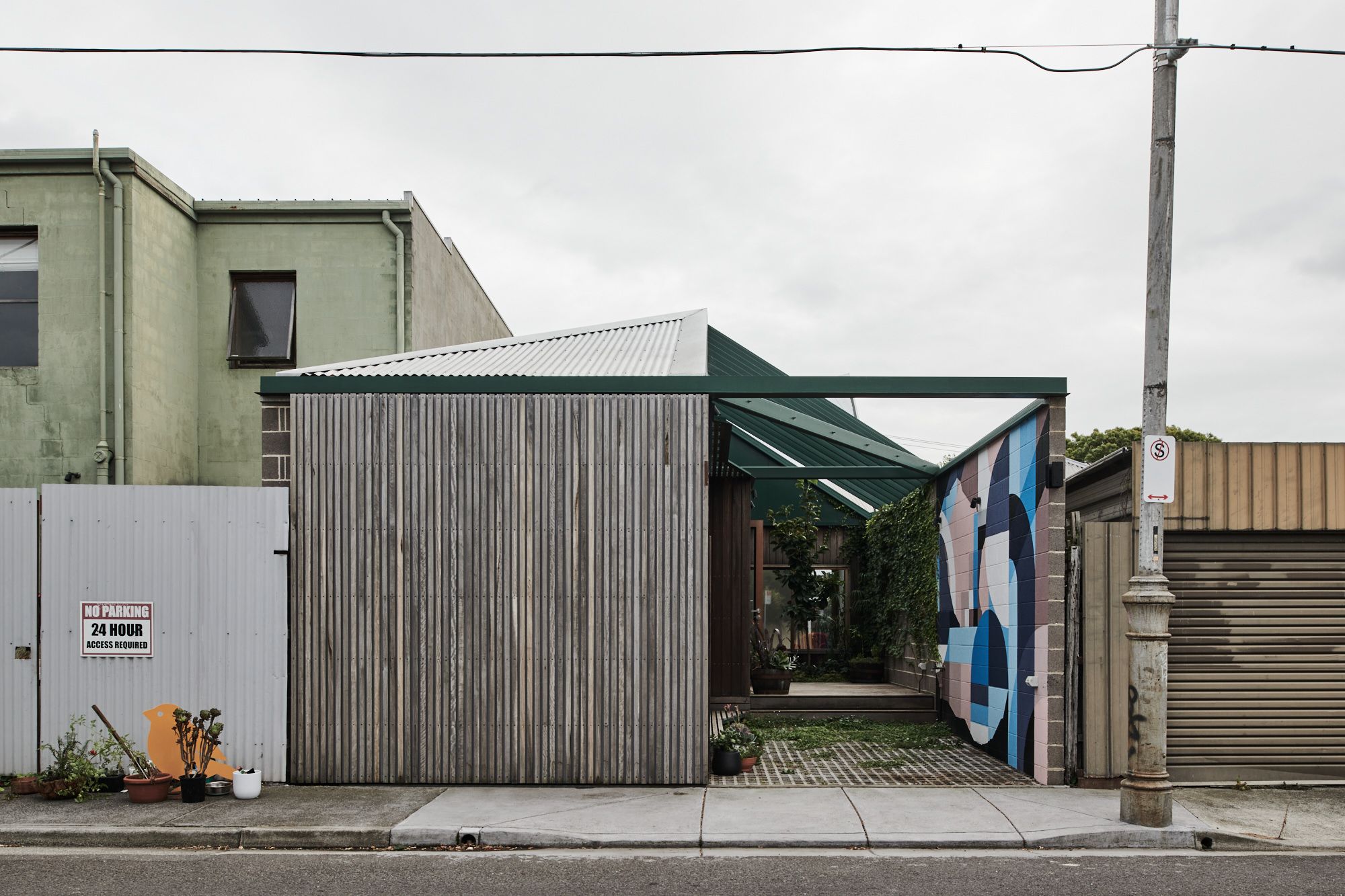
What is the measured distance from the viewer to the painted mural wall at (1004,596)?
991 cm

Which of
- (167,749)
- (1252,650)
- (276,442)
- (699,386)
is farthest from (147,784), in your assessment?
(1252,650)

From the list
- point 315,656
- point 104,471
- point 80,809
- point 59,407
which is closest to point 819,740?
point 315,656

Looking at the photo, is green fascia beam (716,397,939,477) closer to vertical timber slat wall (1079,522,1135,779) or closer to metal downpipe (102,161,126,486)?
vertical timber slat wall (1079,522,1135,779)

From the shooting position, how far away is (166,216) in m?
16.8

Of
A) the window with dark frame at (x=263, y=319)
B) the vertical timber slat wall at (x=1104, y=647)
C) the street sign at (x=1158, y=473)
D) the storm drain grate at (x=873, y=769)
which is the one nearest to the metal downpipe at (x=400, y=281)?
the window with dark frame at (x=263, y=319)

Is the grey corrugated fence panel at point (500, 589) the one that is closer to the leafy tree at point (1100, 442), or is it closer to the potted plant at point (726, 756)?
the potted plant at point (726, 756)

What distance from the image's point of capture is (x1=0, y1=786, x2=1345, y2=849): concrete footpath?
788 cm

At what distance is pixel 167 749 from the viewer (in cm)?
959

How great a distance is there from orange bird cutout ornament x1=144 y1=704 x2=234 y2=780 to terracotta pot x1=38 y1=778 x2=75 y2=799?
702 mm

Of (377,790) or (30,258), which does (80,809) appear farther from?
(30,258)

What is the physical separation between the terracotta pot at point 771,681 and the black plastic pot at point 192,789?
28.3 feet

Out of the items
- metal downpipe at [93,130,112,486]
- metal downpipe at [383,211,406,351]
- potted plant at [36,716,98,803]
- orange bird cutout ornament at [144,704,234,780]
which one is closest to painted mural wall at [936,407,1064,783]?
orange bird cutout ornament at [144,704,234,780]

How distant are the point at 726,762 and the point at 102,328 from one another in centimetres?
1126

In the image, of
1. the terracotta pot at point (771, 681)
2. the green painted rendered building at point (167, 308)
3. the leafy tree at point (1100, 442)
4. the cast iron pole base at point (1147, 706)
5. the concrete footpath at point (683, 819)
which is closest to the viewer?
the concrete footpath at point (683, 819)
